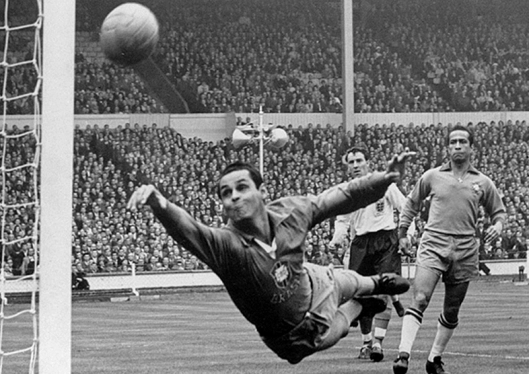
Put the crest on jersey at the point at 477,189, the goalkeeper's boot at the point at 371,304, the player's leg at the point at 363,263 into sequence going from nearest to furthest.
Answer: the goalkeeper's boot at the point at 371,304
the crest on jersey at the point at 477,189
the player's leg at the point at 363,263

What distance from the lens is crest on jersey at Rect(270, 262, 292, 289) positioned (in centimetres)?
631

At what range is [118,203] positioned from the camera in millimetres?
30438

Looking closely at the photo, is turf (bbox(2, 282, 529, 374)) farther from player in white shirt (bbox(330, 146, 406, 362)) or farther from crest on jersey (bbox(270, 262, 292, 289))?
crest on jersey (bbox(270, 262, 292, 289))

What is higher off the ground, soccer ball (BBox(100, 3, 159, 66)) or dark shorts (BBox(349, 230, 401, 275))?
soccer ball (BBox(100, 3, 159, 66))

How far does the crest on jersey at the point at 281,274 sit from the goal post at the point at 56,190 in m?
1.24

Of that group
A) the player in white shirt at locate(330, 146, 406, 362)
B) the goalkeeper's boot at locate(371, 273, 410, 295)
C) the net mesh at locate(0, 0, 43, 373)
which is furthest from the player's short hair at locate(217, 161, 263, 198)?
the net mesh at locate(0, 0, 43, 373)

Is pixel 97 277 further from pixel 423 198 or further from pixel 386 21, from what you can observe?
pixel 386 21

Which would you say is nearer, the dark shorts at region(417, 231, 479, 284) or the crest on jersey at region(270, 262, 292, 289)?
the crest on jersey at region(270, 262, 292, 289)

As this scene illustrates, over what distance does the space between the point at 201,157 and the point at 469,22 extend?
16.7 meters

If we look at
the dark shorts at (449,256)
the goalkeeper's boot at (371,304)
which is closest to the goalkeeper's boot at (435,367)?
the dark shorts at (449,256)

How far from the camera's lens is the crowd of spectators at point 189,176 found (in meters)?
28.2

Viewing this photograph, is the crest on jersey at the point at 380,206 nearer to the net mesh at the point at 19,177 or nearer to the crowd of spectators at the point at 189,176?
the net mesh at the point at 19,177

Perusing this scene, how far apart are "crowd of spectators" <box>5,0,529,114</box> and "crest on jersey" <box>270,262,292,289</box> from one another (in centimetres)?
3020

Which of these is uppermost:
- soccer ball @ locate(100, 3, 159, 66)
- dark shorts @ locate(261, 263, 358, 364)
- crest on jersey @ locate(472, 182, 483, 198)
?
soccer ball @ locate(100, 3, 159, 66)
